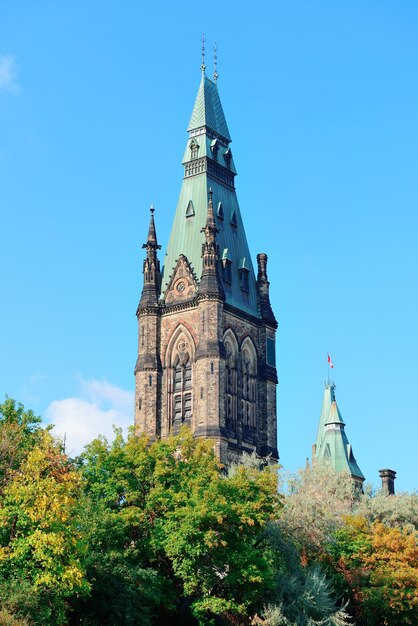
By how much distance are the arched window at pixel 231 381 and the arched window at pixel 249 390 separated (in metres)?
1.00

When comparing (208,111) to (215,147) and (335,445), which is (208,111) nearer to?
(215,147)

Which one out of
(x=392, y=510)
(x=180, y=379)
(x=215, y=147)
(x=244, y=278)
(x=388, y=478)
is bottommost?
(x=392, y=510)

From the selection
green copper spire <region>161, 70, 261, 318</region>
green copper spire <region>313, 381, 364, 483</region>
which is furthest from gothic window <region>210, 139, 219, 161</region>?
green copper spire <region>313, 381, 364, 483</region>

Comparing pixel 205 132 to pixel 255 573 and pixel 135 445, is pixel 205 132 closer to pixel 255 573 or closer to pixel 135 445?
pixel 135 445

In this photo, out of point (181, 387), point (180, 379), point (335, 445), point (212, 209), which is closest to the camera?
point (181, 387)

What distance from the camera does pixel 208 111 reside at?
9756 cm

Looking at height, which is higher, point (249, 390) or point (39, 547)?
point (249, 390)

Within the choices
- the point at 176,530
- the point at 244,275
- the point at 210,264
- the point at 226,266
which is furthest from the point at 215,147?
the point at 176,530

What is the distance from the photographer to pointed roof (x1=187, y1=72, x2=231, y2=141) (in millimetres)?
97037

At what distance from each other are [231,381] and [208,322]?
5.03 metres

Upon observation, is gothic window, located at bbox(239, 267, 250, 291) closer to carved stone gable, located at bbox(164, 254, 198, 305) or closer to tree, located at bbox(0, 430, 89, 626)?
carved stone gable, located at bbox(164, 254, 198, 305)

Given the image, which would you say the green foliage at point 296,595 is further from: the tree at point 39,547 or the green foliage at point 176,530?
the tree at point 39,547

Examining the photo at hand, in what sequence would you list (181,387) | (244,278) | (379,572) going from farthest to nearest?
(244,278)
(181,387)
(379,572)

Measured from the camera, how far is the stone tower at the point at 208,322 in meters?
87.5
